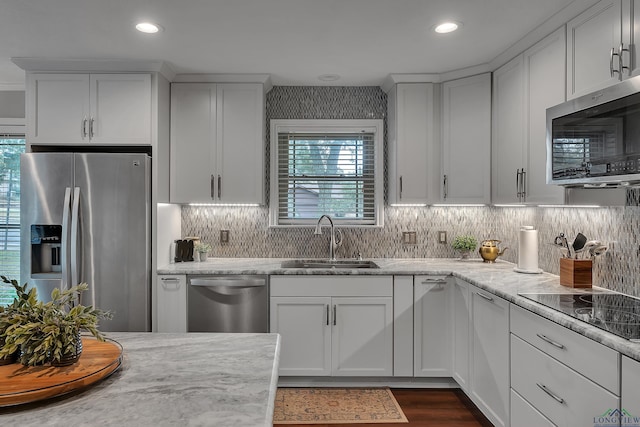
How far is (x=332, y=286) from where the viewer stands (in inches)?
128

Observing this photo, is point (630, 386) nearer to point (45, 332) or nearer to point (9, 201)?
point (45, 332)

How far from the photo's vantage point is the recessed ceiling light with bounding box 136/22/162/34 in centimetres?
258

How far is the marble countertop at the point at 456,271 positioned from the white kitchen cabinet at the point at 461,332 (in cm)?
12

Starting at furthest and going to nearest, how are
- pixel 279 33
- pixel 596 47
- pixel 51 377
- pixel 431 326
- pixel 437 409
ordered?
pixel 431 326
pixel 437 409
pixel 279 33
pixel 596 47
pixel 51 377

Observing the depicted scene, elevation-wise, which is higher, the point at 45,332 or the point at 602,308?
the point at 45,332

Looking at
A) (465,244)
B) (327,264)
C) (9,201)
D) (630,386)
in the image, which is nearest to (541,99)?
(465,244)

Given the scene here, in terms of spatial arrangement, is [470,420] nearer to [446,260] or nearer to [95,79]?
[446,260]

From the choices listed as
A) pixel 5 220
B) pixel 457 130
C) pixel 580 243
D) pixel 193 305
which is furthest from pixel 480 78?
pixel 5 220

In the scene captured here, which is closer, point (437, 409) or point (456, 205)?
point (437, 409)

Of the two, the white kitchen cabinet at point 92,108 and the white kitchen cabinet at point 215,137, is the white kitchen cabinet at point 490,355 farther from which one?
the white kitchen cabinet at point 92,108

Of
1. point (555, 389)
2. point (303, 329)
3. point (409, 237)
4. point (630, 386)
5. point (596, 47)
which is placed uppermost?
point (596, 47)

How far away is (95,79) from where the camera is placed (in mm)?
3256

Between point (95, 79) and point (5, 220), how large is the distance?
170cm

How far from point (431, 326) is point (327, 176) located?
1.56 metres
